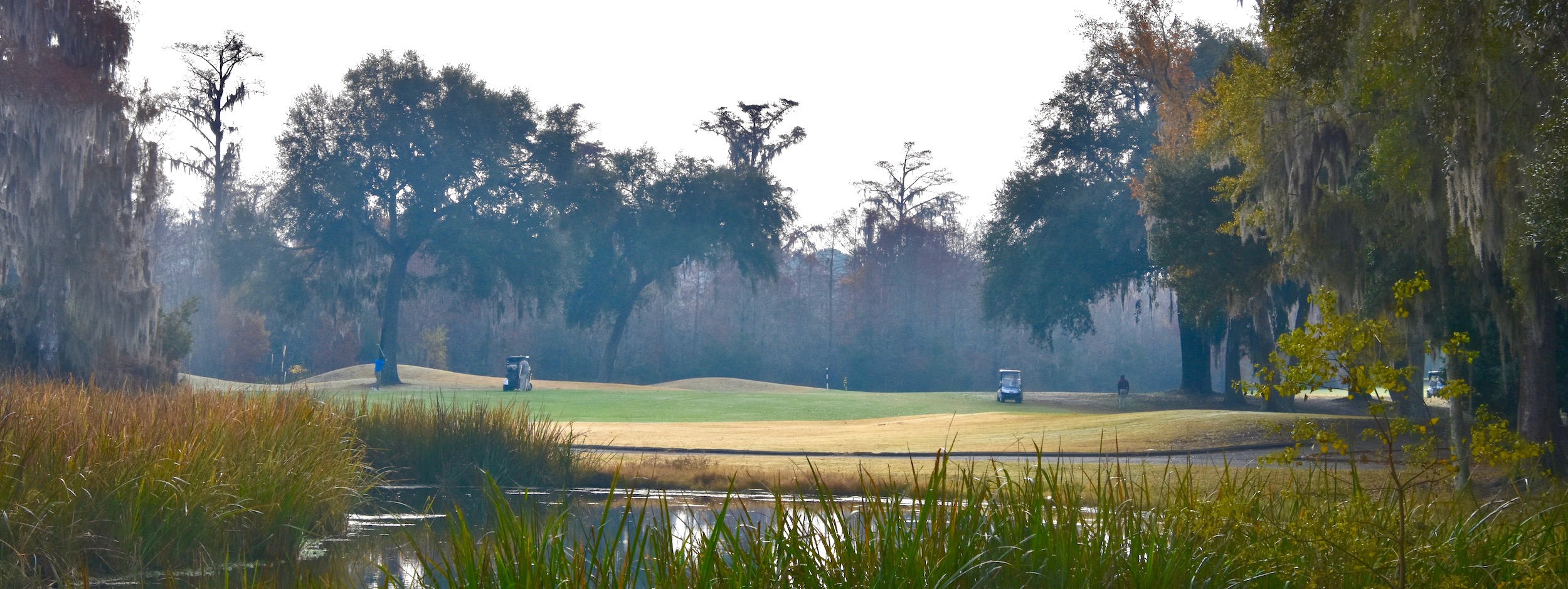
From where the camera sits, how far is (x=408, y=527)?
10656 mm

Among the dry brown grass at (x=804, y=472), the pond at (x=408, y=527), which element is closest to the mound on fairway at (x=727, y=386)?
the dry brown grass at (x=804, y=472)

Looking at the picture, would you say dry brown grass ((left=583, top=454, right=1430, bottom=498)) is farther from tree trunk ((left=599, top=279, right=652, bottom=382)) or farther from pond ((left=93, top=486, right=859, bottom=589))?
tree trunk ((left=599, top=279, right=652, bottom=382))

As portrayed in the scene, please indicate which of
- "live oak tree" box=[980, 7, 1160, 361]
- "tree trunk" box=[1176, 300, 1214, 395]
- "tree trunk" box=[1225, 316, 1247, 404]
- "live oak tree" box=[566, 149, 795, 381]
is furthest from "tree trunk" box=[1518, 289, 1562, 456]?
"live oak tree" box=[566, 149, 795, 381]

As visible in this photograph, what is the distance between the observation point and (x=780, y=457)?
57.4ft

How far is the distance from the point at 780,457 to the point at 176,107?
3770 cm

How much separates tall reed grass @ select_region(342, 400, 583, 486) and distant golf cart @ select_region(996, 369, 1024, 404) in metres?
25.2

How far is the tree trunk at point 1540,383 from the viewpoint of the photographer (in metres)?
11.7

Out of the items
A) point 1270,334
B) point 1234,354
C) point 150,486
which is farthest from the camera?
point 1234,354

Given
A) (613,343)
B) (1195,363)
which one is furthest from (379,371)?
(1195,363)

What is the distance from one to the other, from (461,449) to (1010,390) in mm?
26400

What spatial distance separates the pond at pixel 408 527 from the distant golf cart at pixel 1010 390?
83.4 ft

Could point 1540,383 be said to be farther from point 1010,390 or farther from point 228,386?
point 228,386

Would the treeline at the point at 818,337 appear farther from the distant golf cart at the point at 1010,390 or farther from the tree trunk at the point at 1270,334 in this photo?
the tree trunk at the point at 1270,334

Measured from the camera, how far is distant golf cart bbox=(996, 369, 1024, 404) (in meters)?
37.7
